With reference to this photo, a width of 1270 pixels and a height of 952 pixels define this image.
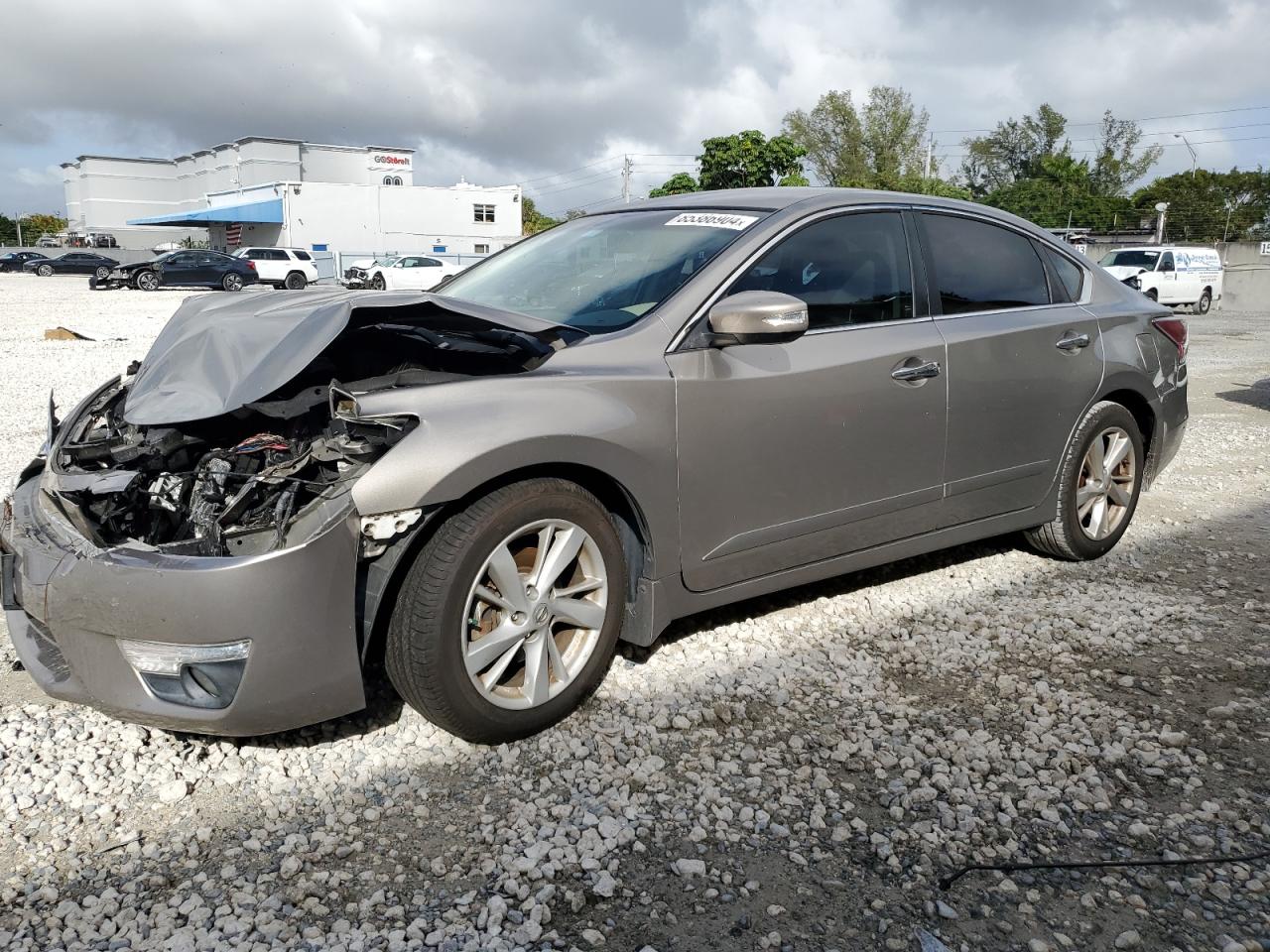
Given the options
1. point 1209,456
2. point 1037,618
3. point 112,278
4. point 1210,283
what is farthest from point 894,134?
point 1037,618

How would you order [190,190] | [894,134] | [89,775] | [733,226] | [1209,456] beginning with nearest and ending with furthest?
[89,775]
[733,226]
[1209,456]
[894,134]
[190,190]

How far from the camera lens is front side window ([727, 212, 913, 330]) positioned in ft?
11.9

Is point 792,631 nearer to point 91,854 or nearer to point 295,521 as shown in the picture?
point 295,521

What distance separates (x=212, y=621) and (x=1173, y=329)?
15.2ft

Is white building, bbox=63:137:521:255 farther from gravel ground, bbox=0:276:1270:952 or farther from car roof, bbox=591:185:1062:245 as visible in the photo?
gravel ground, bbox=0:276:1270:952

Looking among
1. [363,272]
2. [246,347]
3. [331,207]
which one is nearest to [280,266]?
[363,272]

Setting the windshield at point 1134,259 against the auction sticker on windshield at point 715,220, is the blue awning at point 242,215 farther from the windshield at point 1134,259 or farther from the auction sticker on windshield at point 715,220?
the auction sticker on windshield at point 715,220

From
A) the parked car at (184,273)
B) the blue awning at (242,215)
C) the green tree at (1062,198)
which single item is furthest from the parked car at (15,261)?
the green tree at (1062,198)

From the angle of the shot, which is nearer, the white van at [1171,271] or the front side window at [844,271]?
the front side window at [844,271]

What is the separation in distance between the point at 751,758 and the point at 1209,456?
6180 mm

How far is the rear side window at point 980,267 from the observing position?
13.6 feet

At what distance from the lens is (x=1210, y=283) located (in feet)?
89.2

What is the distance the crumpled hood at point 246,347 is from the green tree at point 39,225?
4362 inches

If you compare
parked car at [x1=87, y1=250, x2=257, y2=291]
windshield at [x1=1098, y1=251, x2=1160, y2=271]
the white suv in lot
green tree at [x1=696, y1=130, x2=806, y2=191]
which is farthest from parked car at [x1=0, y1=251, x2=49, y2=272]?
windshield at [x1=1098, y1=251, x2=1160, y2=271]
